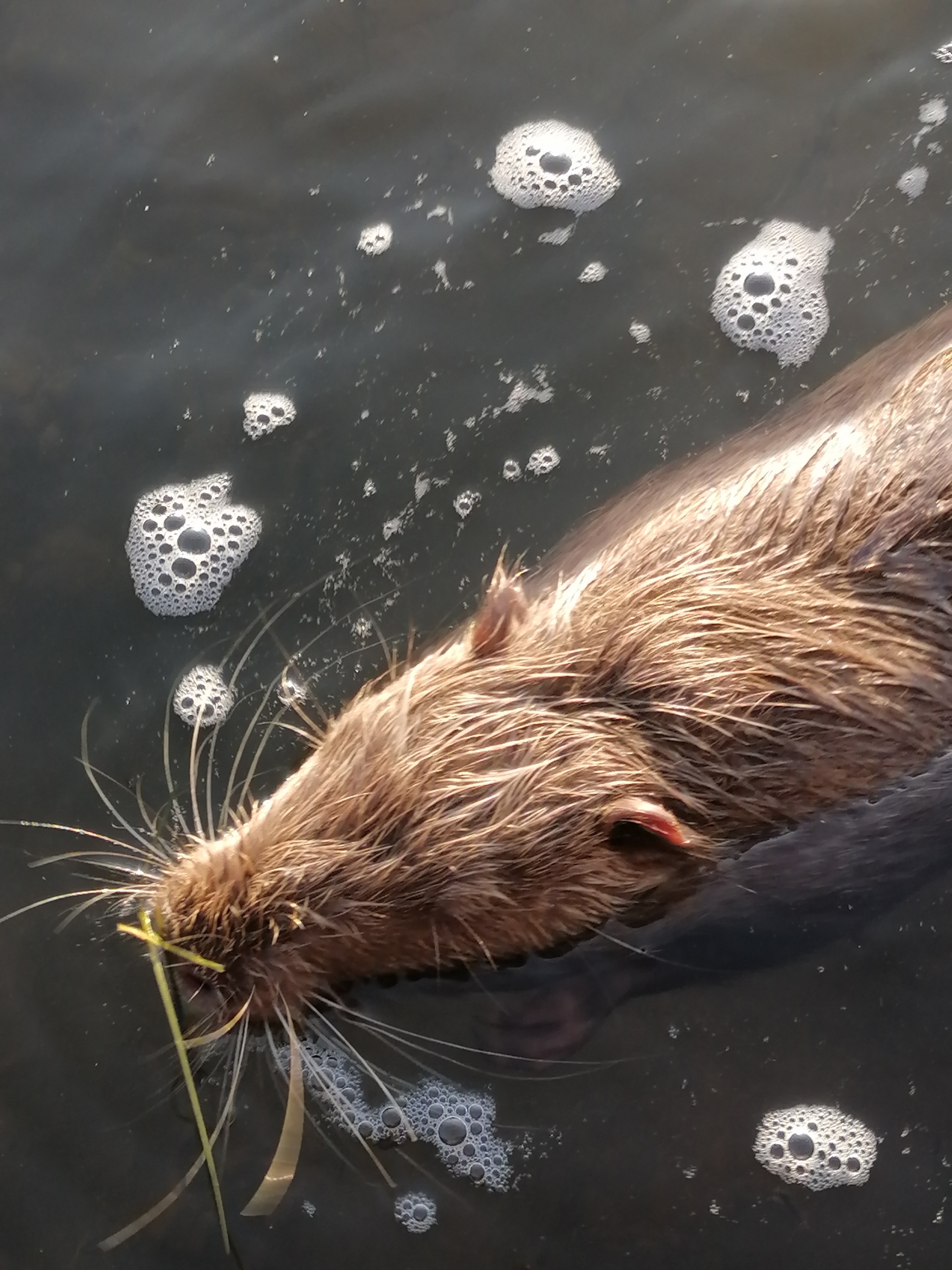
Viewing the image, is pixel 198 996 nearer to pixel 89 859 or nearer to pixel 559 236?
pixel 89 859

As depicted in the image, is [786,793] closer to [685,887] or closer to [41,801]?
[685,887]

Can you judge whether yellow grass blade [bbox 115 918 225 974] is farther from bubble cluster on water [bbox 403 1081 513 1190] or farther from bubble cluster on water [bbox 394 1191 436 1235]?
bubble cluster on water [bbox 394 1191 436 1235]

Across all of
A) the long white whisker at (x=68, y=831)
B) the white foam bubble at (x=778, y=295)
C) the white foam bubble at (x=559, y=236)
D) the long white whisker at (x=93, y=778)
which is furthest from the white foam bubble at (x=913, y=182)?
the long white whisker at (x=68, y=831)

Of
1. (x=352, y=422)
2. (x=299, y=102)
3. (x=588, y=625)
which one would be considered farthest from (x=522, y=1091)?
(x=299, y=102)

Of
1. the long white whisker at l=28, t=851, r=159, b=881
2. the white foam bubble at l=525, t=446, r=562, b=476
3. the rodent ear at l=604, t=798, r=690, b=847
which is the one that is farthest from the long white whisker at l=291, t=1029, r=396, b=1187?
the white foam bubble at l=525, t=446, r=562, b=476

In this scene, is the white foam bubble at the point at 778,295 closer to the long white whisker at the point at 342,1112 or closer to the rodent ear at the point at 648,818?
the rodent ear at the point at 648,818

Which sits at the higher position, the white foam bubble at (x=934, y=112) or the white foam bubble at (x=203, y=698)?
the white foam bubble at (x=934, y=112)
